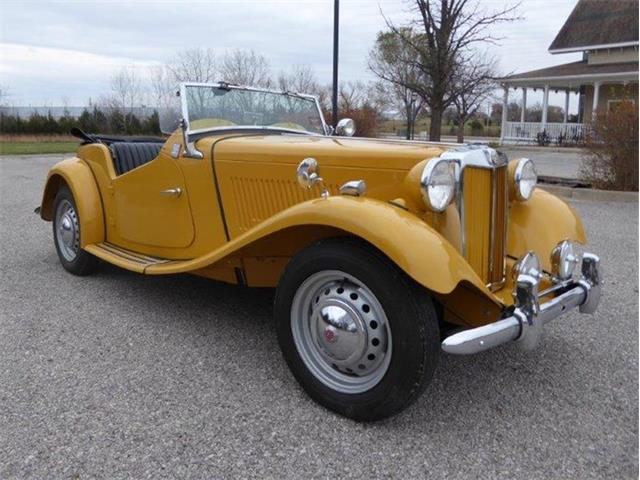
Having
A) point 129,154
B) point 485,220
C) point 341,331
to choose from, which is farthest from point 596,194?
point 341,331

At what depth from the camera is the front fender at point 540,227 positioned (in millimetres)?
3436

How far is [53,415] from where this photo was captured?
2.74 m

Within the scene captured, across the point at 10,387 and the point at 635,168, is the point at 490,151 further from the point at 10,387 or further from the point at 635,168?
the point at 635,168

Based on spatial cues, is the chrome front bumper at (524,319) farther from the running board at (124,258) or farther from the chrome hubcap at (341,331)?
the running board at (124,258)

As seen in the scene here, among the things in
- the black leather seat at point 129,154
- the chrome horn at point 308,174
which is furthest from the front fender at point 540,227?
the black leather seat at point 129,154

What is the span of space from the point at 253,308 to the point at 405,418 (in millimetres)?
1836

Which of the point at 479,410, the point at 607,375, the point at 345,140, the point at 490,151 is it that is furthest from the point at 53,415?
the point at 607,375

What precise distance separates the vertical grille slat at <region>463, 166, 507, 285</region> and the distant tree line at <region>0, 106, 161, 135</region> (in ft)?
75.0

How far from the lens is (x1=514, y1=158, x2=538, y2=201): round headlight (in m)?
3.39

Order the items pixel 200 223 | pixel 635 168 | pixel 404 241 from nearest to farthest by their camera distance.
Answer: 1. pixel 404 241
2. pixel 200 223
3. pixel 635 168

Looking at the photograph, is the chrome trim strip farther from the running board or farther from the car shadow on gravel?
the running board

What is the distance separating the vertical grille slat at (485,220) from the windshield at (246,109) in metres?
2.03

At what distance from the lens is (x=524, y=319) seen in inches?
101

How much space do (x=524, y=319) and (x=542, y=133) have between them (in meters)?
25.3
